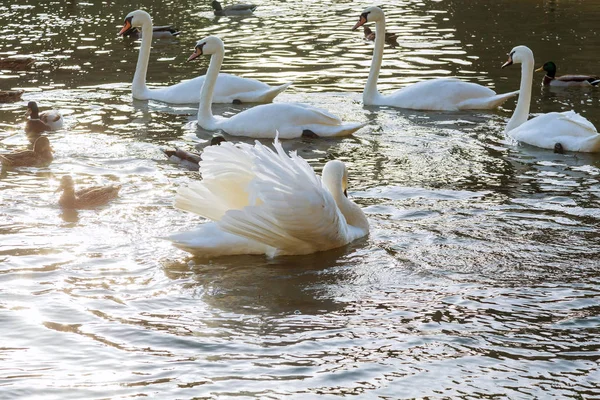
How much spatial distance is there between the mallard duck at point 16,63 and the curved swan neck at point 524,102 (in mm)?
8903

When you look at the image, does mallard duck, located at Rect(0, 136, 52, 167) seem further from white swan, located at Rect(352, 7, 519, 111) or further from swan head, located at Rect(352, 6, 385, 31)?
swan head, located at Rect(352, 6, 385, 31)

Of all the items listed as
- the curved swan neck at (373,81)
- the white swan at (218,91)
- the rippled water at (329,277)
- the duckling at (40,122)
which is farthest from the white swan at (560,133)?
A: the duckling at (40,122)

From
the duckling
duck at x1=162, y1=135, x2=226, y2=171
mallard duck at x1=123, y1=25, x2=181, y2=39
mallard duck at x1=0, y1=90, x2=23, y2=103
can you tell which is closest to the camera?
duck at x1=162, y1=135, x2=226, y2=171

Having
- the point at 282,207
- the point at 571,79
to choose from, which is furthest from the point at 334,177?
the point at 571,79

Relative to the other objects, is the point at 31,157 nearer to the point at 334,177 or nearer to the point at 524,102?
the point at 334,177

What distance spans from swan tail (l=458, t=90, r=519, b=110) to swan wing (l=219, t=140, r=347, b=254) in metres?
7.01

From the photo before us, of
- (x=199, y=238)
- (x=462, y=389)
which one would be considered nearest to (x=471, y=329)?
Result: (x=462, y=389)

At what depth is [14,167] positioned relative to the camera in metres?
11.4

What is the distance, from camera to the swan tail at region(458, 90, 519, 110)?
48.0 feet

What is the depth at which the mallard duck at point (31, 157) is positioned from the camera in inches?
444

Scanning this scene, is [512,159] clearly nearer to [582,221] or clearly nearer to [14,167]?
[582,221]

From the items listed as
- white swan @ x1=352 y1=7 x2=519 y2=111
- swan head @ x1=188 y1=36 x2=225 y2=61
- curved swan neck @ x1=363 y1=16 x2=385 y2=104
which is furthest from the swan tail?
swan head @ x1=188 y1=36 x2=225 y2=61

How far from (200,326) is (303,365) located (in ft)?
3.27

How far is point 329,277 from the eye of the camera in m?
7.99
